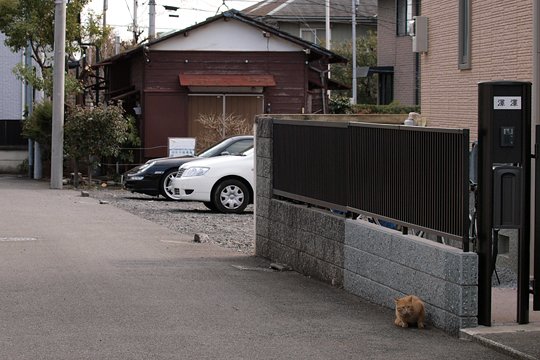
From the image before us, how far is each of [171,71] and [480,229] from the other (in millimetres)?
25495

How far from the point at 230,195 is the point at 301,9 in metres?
36.9

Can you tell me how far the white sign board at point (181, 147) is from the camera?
2964 centimetres

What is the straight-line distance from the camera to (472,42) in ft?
46.3

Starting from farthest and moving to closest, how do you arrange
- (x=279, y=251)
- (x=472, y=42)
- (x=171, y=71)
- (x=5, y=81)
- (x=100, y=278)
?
(x=5, y=81), (x=171, y=71), (x=472, y=42), (x=279, y=251), (x=100, y=278)

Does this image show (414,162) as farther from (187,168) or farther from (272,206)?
(187,168)

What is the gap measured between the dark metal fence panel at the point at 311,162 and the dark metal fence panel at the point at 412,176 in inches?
14.1

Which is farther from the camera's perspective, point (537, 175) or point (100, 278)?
point (100, 278)

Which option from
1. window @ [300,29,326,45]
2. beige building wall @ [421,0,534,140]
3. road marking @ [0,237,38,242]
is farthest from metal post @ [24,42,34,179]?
window @ [300,29,326,45]

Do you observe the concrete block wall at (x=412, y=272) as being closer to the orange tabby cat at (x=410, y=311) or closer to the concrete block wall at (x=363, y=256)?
the concrete block wall at (x=363, y=256)

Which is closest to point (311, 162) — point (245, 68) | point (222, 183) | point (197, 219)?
point (197, 219)

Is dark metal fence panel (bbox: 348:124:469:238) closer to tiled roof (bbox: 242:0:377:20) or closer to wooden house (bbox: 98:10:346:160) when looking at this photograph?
wooden house (bbox: 98:10:346:160)

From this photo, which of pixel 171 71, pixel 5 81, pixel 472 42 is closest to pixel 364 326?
pixel 472 42

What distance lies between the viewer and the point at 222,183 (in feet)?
69.2

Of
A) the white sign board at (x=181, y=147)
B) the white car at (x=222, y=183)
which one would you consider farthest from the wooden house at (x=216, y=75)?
the white car at (x=222, y=183)
